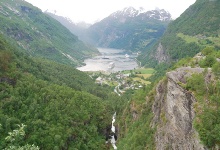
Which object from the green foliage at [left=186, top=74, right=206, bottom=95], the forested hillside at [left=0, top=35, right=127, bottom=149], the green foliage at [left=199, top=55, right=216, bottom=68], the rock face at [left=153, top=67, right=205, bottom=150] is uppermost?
the green foliage at [left=199, top=55, right=216, bottom=68]

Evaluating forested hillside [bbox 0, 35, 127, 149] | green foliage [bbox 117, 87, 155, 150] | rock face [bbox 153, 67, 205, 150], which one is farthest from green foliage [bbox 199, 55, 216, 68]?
forested hillside [bbox 0, 35, 127, 149]

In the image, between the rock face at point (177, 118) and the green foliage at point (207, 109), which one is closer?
the green foliage at point (207, 109)

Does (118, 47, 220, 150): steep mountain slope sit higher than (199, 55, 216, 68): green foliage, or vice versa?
(199, 55, 216, 68): green foliage

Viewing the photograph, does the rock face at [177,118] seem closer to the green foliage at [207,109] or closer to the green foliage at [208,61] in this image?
the green foliage at [207,109]

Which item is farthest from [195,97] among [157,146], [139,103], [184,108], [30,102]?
[30,102]

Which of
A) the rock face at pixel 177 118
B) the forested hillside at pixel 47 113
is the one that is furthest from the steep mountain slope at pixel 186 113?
the forested hillside at pixel 47 113

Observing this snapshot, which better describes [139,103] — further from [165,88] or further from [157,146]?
[157,146]

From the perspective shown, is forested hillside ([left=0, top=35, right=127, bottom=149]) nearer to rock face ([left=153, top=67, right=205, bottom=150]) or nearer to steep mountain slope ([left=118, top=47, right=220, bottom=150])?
steep mountain slope ([left=118, top=47, right=220, bottom=150])

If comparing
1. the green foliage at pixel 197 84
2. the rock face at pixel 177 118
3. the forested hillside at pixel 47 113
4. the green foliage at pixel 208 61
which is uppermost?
the green foliage at pixel 208 61
